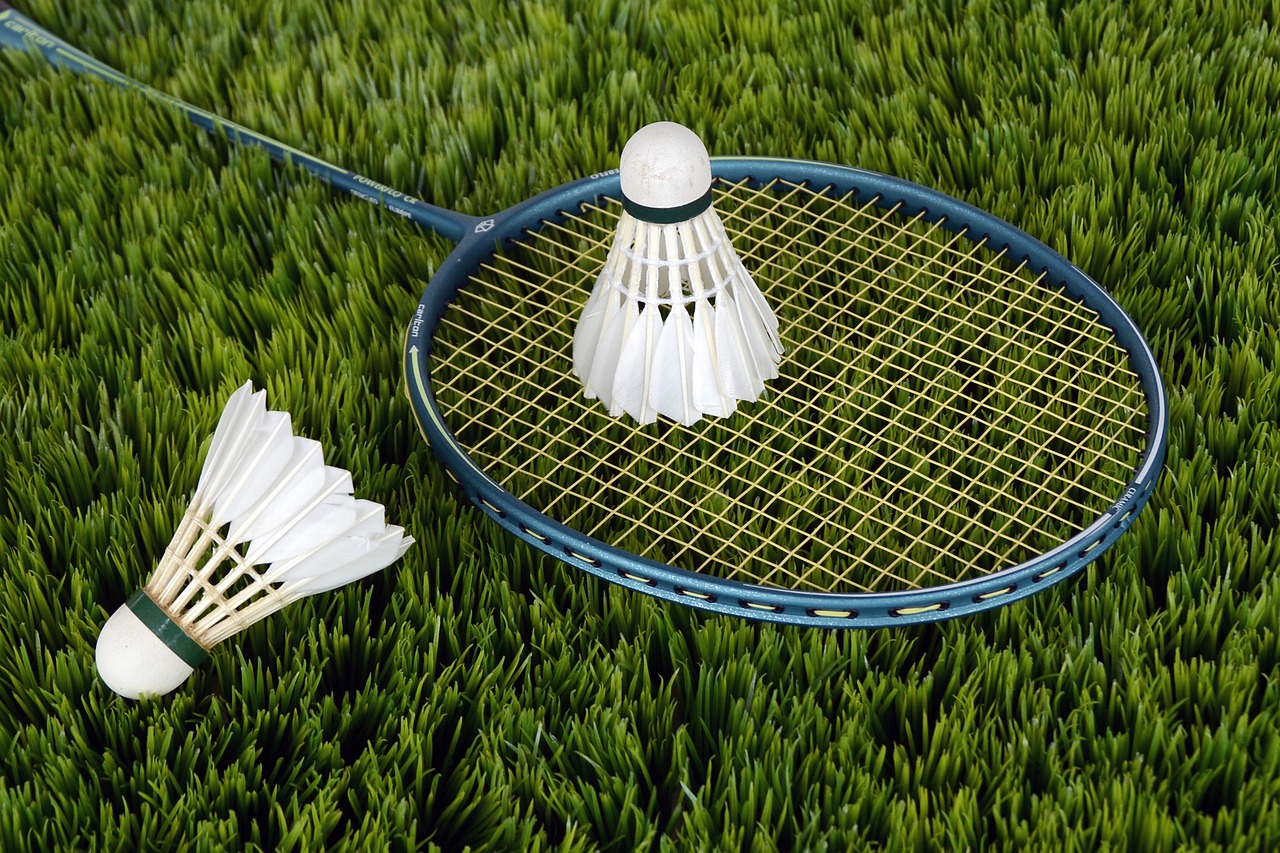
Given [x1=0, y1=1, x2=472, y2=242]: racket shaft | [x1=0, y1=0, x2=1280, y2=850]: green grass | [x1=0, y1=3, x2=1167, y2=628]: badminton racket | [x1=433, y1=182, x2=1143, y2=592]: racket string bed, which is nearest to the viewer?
[x1=0, y1=0, x2=1280, y2=850]: green grass

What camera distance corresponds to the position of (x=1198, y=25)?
9.21 ft

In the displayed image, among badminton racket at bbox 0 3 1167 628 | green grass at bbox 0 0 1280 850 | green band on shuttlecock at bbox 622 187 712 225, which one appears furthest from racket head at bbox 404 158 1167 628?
green band on shuttlecock at bbox 622 187 712 225

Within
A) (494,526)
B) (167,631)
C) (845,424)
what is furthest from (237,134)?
(845,424)

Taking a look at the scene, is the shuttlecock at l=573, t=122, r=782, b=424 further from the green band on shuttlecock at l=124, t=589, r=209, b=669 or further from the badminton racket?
the green band on shuttlecock at l=124, t=589, r=209, b=669

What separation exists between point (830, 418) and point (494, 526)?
1.78 ft

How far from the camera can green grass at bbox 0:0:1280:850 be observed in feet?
5.52

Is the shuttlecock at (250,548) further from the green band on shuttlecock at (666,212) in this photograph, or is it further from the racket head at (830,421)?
the green band on shuttlecock at (666,212)

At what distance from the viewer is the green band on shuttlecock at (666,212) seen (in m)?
1.79

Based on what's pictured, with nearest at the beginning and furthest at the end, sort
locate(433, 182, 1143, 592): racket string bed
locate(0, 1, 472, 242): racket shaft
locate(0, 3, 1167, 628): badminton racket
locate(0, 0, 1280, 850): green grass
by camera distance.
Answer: locate(0, 0, 1280, 850): green grass
locate(0, 3, 1167, 628): badminton racket
locate(433, 182, 1143, 592): racket string bed
locate(0, 1, 472, 242): racket shaft

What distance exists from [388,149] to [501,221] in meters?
0.55

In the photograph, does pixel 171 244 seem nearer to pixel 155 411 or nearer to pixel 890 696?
pixel 155 411

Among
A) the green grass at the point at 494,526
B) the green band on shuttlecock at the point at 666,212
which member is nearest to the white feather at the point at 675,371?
the green band on shuttlecock at the point at 666,212

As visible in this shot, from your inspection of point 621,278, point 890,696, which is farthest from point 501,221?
point 890,696

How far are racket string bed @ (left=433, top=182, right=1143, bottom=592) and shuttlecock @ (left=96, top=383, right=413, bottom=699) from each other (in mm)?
257
